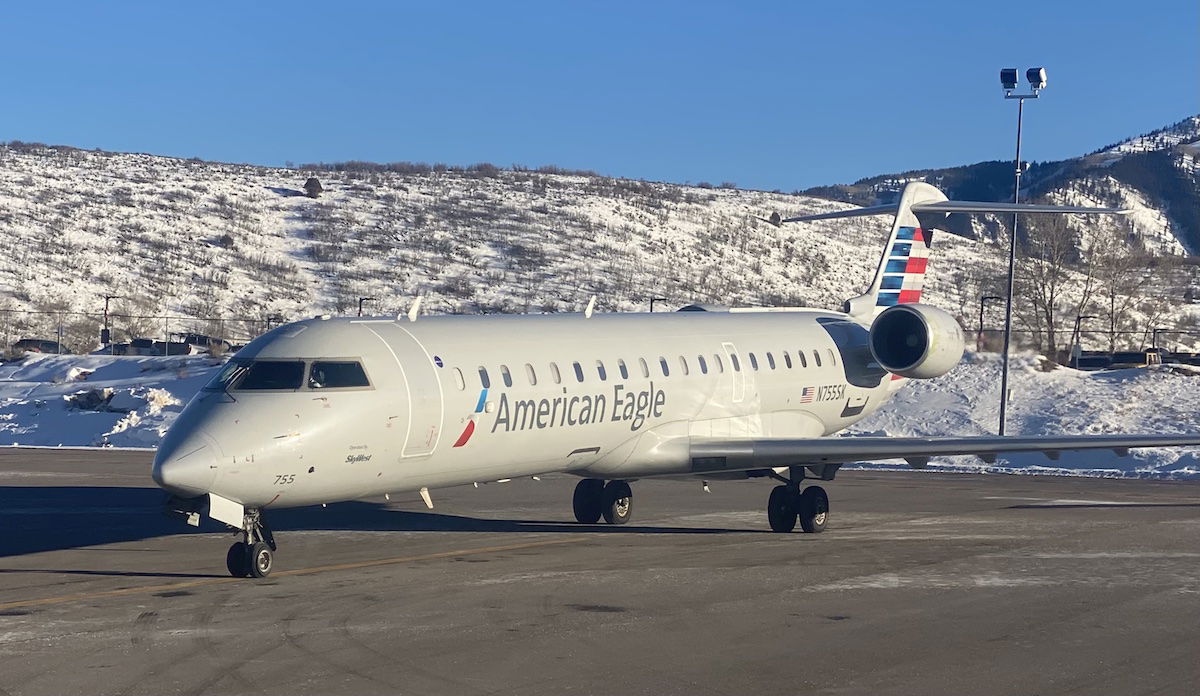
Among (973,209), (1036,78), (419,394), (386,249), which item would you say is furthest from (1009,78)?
(386,249)

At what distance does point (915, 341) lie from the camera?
20.5 m

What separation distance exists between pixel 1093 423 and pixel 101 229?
54487mm

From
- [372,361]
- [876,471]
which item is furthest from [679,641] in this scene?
[876,471]

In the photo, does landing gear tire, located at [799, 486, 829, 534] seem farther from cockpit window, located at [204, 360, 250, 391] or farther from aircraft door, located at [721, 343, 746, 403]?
cockpit window, located at [204, 360, 250, 391]

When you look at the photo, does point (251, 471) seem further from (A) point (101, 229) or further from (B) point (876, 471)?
(A) point (101, 229)

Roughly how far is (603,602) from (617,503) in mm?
6187

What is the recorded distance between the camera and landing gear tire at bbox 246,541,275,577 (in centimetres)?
1379

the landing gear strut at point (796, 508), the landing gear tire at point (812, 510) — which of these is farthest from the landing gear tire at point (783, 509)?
the landing gear tire at point (812, 510)

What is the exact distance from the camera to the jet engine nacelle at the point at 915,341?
20375 mm

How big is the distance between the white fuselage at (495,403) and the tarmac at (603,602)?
106cm

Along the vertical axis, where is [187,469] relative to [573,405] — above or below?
below

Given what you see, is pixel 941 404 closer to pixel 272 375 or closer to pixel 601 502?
pixel 601 502

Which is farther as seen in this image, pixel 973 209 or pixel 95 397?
pixel 95 397

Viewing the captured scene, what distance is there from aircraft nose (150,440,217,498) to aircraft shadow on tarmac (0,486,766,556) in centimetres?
438
